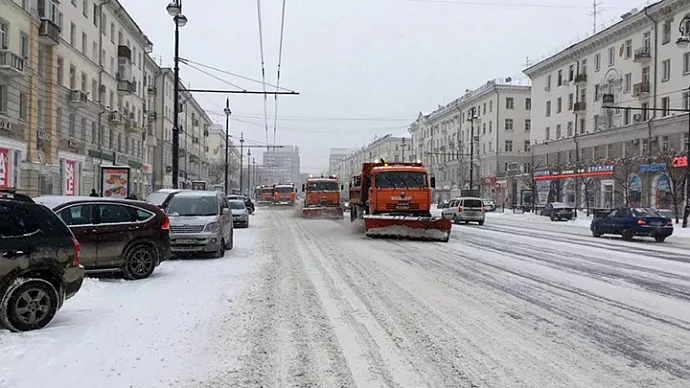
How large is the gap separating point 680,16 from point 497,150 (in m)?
40.7

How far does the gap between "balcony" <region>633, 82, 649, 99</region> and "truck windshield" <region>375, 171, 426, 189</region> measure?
31.6 metres

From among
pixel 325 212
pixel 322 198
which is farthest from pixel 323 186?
pixel 325 212

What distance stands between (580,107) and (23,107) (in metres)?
46.2

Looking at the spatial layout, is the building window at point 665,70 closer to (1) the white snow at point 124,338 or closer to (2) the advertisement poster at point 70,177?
(2) the advertisement poster at point 70,177

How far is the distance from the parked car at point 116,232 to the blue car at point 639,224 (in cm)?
2097

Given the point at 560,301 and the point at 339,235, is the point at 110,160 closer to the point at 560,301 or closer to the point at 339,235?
the point at 339,235

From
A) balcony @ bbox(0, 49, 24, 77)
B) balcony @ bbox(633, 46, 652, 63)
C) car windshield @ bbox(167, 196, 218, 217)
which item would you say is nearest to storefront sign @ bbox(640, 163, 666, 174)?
balcony @ bbox(633, 46, 652, 63)

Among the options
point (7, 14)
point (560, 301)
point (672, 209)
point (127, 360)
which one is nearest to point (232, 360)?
point (127, 360)

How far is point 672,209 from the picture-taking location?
43.4 metres

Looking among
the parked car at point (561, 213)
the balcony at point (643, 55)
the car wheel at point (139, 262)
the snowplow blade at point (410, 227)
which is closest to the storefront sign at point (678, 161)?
the parked car at point (561, 213)

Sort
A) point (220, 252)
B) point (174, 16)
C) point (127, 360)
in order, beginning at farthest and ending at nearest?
1. point (174, 16)
2. point (220, 252)
3. point (127, 360)

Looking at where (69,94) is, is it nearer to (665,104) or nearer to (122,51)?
(122,51)

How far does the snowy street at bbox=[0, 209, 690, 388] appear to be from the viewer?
5.89 m

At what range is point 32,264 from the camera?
749cm
